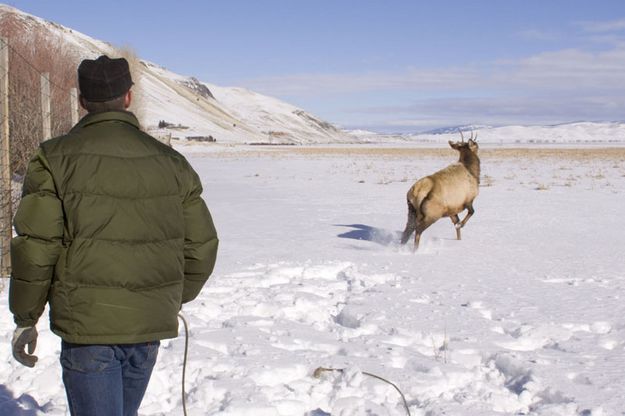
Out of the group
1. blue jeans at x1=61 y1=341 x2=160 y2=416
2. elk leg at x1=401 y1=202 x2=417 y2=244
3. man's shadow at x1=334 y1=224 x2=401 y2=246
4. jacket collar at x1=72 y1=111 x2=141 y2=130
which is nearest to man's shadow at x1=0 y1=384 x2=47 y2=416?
blue jeans at x1=61 y1=341 x2=160 y2=416

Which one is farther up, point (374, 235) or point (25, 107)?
point (25, 107)

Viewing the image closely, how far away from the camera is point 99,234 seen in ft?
7.91

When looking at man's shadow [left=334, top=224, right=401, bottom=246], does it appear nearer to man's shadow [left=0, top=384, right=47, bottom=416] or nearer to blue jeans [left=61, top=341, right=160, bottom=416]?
man's shadow [left=0, top=384, right=47, bottom=416]

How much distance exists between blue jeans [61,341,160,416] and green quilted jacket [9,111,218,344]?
0.07 meters

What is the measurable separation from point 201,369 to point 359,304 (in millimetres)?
2266

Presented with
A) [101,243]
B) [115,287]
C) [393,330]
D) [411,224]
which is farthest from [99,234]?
[411,224]

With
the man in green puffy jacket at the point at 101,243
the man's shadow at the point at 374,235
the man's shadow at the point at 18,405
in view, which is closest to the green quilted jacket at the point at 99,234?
the man in green puffy jacket at the point at 101,243

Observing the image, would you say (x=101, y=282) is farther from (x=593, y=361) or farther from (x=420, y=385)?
(x=593, y=361)

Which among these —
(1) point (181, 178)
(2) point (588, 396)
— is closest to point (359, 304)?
(2) point (588, 396)

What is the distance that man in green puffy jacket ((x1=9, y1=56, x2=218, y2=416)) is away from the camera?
2.37 meters

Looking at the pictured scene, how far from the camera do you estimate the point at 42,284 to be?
94.2 inches

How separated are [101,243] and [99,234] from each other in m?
0.03

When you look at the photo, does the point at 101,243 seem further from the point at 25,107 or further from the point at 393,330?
the point at 25,107

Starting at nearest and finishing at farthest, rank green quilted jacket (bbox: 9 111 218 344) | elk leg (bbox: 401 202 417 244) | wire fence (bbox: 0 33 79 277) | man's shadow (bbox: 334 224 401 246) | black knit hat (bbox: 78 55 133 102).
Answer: green quilted jacket (bbox: 9 111 218 344)
black knit hat (bbox: 78 55 133 102)
wire fence (bbox: 0 33 79 277)
elk leg (bbox: 401 202 417 244)
man's shadow (bbox: 334 224 401 246)
